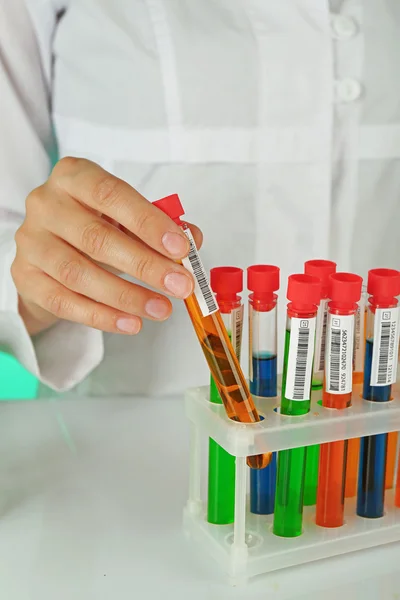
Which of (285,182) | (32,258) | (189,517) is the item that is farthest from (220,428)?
(285,182)

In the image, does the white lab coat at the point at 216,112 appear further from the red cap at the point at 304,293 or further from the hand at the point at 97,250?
the red cap at the point at 304,293

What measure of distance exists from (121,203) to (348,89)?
0.30 m

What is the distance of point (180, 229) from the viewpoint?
0.42 meters

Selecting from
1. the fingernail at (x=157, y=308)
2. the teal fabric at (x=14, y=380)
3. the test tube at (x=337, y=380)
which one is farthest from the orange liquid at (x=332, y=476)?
the teal fabric at (x=14, y=380)

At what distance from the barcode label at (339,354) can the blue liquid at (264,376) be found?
0.12 ft

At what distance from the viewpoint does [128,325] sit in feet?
1.62

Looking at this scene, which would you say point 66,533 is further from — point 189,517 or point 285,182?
Answer: point 285,182

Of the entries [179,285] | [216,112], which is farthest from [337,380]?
[216,112]

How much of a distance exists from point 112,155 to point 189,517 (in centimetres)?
34

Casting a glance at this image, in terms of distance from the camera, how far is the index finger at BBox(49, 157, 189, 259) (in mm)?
419

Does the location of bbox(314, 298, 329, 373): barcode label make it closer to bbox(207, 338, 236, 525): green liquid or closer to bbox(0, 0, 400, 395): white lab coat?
bbox(207, 338, 236, 525): green liquid

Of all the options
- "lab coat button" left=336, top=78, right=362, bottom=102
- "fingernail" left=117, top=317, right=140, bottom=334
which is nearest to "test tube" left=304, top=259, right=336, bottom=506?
"fingernail" left=117, top=317, right=140, bottom=334

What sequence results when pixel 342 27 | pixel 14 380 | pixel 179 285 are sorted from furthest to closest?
pixel 14 380 → pixel 342 27 → pixel 179 285

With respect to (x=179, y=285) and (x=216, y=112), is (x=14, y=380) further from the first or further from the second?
(x=179, y=285)
